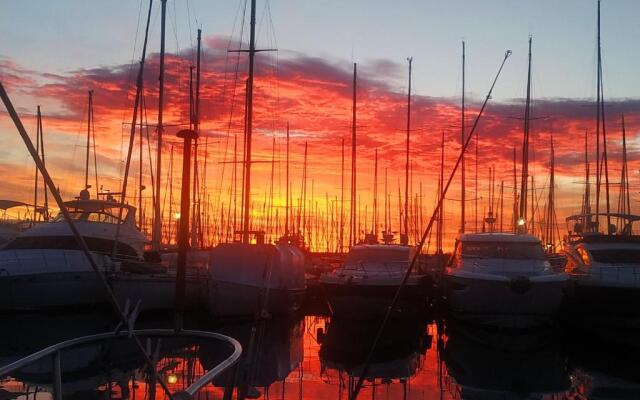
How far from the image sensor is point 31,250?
947 inches

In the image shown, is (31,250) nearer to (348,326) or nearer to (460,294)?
(348,326)

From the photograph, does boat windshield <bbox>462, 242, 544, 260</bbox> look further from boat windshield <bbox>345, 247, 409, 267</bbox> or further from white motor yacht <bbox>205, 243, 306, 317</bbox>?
white motor yacht <bbox>205, 243, 306, 317</bbox>

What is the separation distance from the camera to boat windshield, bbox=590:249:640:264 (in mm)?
22141

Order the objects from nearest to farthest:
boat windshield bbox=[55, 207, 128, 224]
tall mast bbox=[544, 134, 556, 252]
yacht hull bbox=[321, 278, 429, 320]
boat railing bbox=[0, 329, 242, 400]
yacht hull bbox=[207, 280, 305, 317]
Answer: boat railing bbox=[0, 329, 242, 400], yacht hull bbox=[207, 280, 305, 317], yacht hull bbox=[321, 278, 429, 320], boat windshield bbox=[55, 207, 128, 224], tall mast bbox=[544, 134, 556, 252]

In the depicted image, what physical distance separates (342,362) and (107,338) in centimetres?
1031

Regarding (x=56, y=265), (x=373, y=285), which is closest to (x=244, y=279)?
(x=373, y=285)

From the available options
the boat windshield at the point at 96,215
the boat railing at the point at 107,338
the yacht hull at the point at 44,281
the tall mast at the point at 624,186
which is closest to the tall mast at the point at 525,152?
the tall mast at the point at 624,186

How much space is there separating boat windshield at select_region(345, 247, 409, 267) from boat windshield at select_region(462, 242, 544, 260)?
332cm

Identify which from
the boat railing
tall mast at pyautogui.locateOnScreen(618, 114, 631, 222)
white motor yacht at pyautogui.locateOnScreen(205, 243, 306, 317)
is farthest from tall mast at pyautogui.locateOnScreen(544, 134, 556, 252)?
the boat railing

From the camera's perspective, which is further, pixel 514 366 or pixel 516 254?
pixel 516 254

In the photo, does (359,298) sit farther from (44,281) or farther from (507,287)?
(44,281)

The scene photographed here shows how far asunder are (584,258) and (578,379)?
363 inches

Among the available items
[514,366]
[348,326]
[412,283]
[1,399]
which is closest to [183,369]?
[1,399]

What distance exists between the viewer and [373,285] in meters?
23.2
